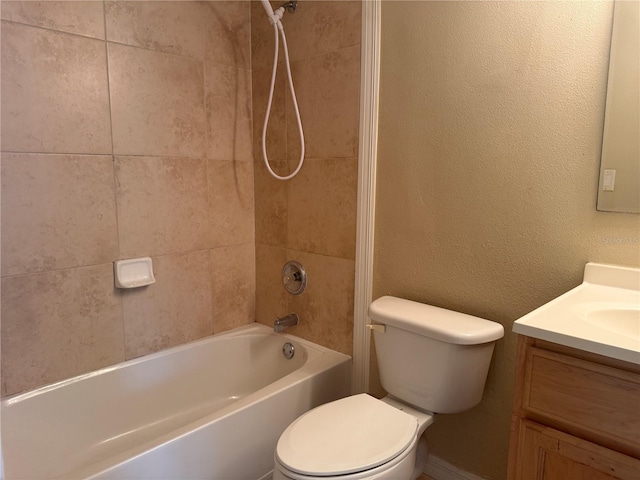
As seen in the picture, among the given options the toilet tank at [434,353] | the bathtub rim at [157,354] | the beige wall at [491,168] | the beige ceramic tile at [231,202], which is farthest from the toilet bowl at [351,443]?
the beige ceramic tile at [231,202]

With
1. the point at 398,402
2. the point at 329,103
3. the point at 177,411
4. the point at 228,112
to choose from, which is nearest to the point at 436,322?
the point at 398,402

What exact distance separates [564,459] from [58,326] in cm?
167

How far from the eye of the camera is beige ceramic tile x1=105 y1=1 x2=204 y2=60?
1644 millimetres

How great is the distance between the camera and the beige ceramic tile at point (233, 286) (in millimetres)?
2102

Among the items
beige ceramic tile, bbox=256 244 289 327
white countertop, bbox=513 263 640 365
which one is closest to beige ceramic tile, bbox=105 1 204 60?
beige ceramic tile, bbox=256 244 289 327

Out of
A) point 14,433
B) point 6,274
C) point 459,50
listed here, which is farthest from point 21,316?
point 459,50

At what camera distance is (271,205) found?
83.8 inches

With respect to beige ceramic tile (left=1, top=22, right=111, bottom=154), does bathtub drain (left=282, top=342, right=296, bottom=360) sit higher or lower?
lower

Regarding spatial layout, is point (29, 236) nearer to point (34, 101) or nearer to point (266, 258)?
point (34, 101)

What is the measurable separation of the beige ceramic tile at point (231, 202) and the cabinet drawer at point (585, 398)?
1520 mm

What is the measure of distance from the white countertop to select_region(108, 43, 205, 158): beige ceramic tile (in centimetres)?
154

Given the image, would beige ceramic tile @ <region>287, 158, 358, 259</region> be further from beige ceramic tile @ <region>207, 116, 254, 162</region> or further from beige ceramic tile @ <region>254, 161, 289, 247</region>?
beige ceramic tile @ <region>207, 116, 254, 162</region>

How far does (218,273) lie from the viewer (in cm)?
210

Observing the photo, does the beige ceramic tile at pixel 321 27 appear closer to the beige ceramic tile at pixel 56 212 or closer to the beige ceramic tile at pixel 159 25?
the beige ceramic tile at pixel 159 25
